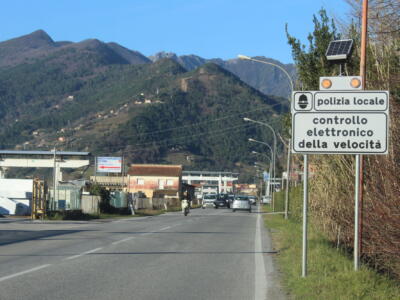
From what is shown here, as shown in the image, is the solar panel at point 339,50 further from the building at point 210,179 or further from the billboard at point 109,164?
the building at point 210,179

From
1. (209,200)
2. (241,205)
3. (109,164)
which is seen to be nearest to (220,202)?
(209,200)

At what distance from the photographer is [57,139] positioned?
178125mm

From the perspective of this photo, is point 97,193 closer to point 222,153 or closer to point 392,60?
point 392,60

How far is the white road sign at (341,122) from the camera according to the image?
9.86 m

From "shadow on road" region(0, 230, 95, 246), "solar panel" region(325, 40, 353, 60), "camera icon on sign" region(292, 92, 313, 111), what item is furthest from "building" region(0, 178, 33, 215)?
"camera icon on sign" region(292, 92, 313, 111)

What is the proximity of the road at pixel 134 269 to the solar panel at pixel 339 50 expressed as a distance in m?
3.94

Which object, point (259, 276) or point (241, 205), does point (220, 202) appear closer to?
point (241, 205)

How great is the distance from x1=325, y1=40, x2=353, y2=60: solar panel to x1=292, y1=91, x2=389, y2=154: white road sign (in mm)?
993

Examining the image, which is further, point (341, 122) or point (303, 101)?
point (303, 101)

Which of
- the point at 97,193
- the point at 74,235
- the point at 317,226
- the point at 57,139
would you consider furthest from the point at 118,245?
the point at 57,139

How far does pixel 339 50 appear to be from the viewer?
11.1 meters

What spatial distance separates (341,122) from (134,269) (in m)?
4.63

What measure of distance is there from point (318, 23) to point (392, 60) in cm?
808

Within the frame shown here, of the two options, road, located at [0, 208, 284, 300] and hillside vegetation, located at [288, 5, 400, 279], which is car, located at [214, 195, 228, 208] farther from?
hillside vegetation, located at [288, 5, 400, 279]
